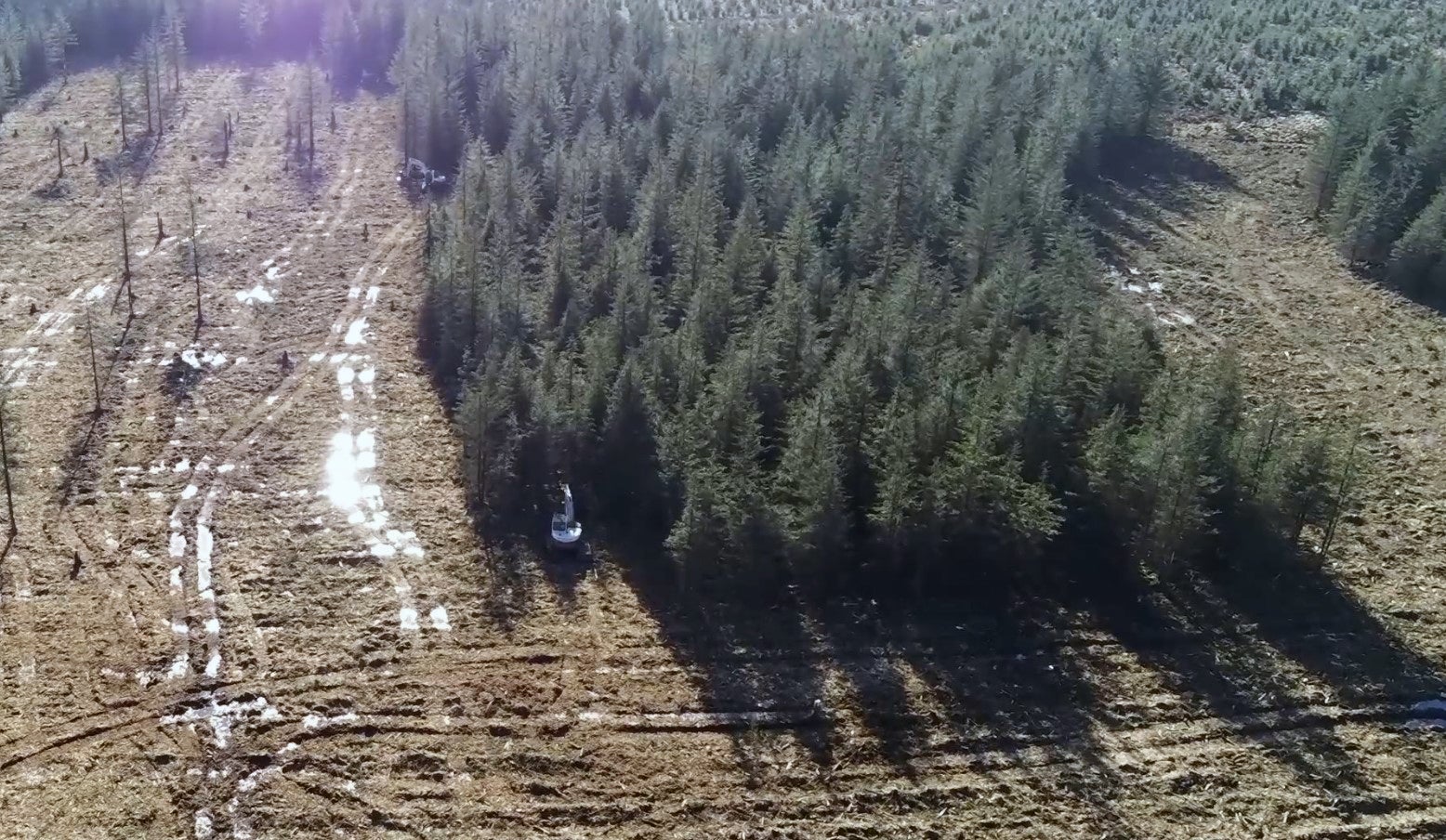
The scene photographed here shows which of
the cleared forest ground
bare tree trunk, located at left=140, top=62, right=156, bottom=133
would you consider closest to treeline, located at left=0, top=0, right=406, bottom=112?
bare tree trunk, located at left=140, top=62, right=156, bottom=133

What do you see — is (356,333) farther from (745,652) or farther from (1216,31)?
(1216,31)

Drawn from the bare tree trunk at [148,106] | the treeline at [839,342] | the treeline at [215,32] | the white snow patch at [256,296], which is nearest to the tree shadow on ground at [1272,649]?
the treeline at [839,342]

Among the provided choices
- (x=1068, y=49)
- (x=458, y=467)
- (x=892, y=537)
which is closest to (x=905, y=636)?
(x=892, y=537)

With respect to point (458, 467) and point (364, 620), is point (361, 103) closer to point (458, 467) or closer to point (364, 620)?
point (458, 467)

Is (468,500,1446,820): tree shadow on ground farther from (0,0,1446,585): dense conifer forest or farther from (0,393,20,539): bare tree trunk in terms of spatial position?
(0,393,20,539): bare tree trunk

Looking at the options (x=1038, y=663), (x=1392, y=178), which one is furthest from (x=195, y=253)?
(x=1392, y=178)
